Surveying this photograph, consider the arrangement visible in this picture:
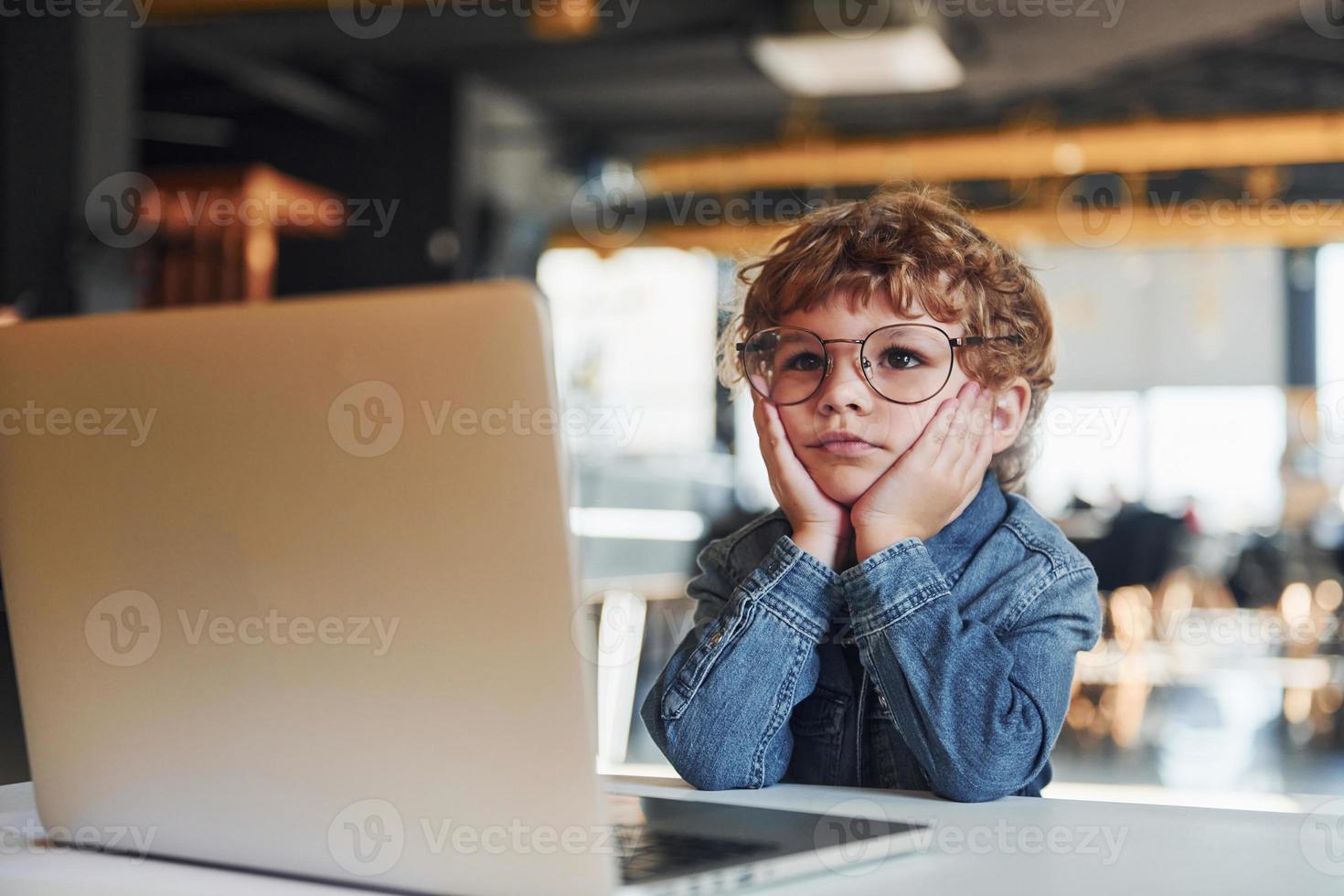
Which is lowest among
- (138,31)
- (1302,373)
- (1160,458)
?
(1160,458)

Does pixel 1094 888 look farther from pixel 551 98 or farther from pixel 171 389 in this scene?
pixel 551 98

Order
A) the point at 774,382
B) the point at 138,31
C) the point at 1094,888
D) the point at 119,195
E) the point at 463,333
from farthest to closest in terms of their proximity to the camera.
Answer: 1. the point at 138,31
2. the point at 119,195
3. the point at 774,382
4. the point at 1094,888
5. the point at 463,333

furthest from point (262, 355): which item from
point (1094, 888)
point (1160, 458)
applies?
point (1160, 458)

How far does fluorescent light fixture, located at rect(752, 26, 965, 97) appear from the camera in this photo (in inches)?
203

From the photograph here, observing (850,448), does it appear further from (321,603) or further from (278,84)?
(278,84)

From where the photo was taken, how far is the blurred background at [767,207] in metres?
4.52

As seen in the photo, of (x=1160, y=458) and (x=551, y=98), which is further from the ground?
(x=551, y=98)

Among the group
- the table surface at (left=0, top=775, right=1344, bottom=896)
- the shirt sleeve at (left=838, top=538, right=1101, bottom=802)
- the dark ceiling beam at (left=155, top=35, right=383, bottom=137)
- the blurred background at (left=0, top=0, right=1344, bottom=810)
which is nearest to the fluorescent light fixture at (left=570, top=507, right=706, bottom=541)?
the blurred background at (left=0, top=0, right=1344, bottom=810)

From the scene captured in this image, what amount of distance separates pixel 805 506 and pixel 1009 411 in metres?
0.22

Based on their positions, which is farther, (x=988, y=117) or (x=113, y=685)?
(x=988, y=117)

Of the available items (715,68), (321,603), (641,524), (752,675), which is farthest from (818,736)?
(715,68)

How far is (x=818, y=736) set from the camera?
113cm

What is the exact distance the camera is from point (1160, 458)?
406 inches

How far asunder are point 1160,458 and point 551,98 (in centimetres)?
559
